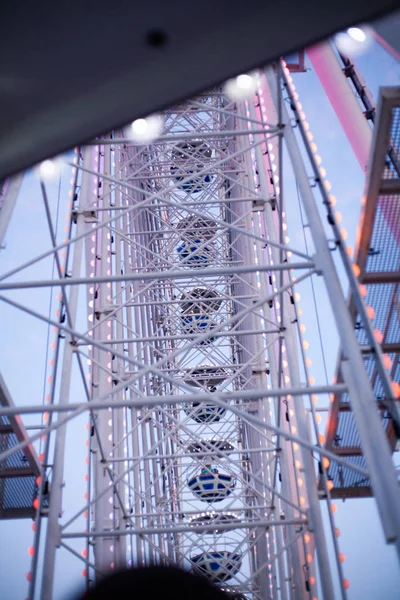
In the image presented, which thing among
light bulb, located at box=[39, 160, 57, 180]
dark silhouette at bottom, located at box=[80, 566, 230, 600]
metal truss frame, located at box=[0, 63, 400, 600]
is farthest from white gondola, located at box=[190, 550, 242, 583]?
dark silhouette at bottom, located at box=[80, 566, 230, 600]

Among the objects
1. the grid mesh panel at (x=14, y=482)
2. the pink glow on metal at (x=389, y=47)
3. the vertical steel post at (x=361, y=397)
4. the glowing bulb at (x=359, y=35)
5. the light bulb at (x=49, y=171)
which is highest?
the glowing bulb at (x=359, y=35)

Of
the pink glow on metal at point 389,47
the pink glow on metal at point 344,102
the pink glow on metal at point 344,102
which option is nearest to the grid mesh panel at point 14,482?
the pink glow on metal at point 344,102

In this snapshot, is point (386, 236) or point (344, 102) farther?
point (344, 102)

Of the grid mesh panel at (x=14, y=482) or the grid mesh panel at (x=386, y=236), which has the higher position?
the grid mesh panel at (x=386, y=236)

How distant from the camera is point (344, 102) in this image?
9727 millimetres

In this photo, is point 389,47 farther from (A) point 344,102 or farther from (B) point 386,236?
(A) point 344,102

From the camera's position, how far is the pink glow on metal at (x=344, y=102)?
29.2 ft

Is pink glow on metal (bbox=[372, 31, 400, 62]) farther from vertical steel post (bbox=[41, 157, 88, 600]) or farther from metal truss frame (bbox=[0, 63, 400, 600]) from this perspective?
vertical steel post (bbox=[41, 157, 88, 600])

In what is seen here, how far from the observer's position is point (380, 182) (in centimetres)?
604

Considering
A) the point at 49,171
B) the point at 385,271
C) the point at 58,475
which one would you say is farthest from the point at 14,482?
the point at 385,271

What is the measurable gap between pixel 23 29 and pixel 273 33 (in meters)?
1.17

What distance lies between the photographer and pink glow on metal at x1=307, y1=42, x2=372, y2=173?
351 inches

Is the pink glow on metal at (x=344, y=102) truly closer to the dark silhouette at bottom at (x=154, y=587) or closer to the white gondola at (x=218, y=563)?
the dark silhouette at bottom at (x=154, y=587)

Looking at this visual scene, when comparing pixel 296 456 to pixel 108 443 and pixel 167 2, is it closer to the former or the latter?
pixel 108 443
